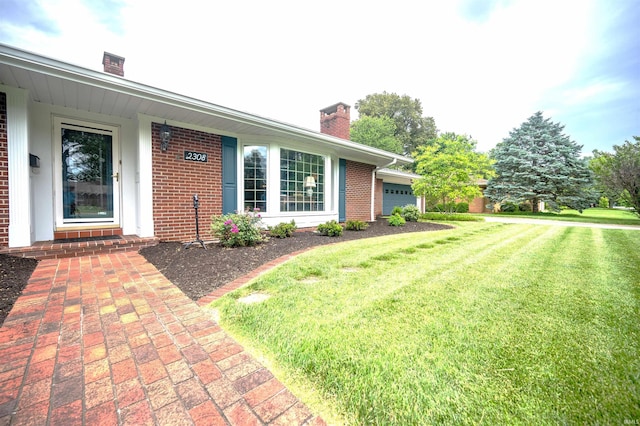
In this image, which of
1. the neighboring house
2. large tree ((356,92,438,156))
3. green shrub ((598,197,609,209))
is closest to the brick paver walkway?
the neighboring house

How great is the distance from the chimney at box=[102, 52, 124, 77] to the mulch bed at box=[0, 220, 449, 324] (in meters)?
4.05

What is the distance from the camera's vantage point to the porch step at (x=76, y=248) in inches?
139

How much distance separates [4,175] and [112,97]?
5.91 feet

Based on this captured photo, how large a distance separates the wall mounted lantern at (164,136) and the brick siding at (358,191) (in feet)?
18.4

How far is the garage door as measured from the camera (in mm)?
13461

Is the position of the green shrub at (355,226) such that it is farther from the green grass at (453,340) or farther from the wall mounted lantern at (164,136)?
the wall mounted lantern at (164,136)

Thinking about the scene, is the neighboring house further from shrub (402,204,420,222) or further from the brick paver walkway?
shrub (402,204,420,222)

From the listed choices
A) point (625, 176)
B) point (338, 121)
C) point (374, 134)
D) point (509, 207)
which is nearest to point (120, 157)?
point (338, 121)

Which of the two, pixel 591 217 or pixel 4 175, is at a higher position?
pixel 4 175

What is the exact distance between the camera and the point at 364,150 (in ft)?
26.8

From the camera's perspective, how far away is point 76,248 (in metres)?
3.81

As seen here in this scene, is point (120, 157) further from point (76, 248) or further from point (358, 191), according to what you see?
point (358, 191)

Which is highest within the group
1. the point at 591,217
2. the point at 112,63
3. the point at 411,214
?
the point at 112,63

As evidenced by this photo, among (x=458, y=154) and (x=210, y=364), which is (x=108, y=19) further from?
(x=458, y=154)
